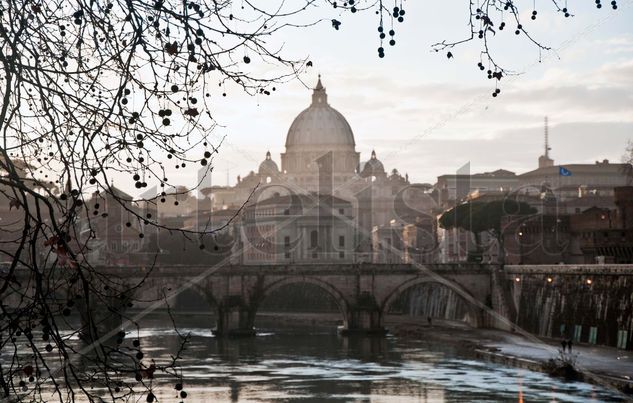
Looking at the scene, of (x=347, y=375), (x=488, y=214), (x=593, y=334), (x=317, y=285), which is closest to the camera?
(x=347, y=375)

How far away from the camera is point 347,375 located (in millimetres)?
42656

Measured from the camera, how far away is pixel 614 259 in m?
59.0

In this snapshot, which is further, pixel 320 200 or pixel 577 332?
pixel 320 200

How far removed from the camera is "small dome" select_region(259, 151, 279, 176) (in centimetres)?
17364

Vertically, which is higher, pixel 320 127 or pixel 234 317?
pixel 320 127

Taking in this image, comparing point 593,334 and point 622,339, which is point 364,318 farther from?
point 622,339

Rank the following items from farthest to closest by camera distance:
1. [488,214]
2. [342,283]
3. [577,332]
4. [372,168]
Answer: [372,168]
[488,214]
[342,283]
[577,332]

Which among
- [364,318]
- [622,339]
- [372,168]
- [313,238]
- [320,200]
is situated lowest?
[622,339]

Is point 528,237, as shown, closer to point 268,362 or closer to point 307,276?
point 307,276

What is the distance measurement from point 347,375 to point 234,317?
942 inches

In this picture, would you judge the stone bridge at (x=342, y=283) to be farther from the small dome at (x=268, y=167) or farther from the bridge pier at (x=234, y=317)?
the small dome at (x=268, y=167)

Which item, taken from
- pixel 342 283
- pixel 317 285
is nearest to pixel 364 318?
pixel 342 283

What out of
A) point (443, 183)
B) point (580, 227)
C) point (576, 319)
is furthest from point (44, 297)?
point (443, 183)

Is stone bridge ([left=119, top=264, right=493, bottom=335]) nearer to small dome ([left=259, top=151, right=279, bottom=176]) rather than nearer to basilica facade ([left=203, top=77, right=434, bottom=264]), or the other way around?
basilica facade ([left=203, top=77, right=434, bottom=264])
